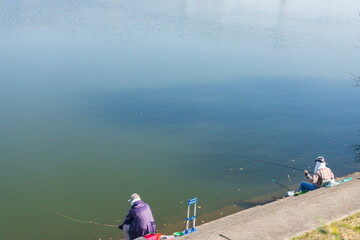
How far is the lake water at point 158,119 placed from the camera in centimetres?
1112

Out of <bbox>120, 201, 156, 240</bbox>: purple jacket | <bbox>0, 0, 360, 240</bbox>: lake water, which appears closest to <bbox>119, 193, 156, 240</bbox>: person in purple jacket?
<bbox>120, 201, 156, 240</bbox>: purple jacket

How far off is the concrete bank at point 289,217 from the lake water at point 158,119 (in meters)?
2.39

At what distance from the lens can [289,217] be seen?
311 inches

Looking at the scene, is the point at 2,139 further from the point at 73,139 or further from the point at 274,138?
the point at 274,138

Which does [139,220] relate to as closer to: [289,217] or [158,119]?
[289,217]

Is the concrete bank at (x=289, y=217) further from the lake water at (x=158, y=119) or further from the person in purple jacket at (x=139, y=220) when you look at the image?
the lake water at (x=158, y=119)

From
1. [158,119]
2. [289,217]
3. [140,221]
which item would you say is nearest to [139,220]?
[140,221]

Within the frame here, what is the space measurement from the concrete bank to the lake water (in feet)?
7.85

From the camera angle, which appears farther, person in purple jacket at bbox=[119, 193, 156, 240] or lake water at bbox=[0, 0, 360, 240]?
lake water at bbox=[0, 0, 360, 240]

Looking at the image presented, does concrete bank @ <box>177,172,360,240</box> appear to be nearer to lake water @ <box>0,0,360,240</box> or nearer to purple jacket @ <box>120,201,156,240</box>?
purple jacket @ <box>120,201,156,240</box>

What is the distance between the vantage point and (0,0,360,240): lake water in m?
11.1

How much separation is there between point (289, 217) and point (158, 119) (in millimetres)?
8915

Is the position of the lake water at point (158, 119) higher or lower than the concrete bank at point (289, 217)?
higher

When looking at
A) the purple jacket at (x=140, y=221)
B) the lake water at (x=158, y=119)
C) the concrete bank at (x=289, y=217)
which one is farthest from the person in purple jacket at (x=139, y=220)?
the lake water at (x=158, y=119)
